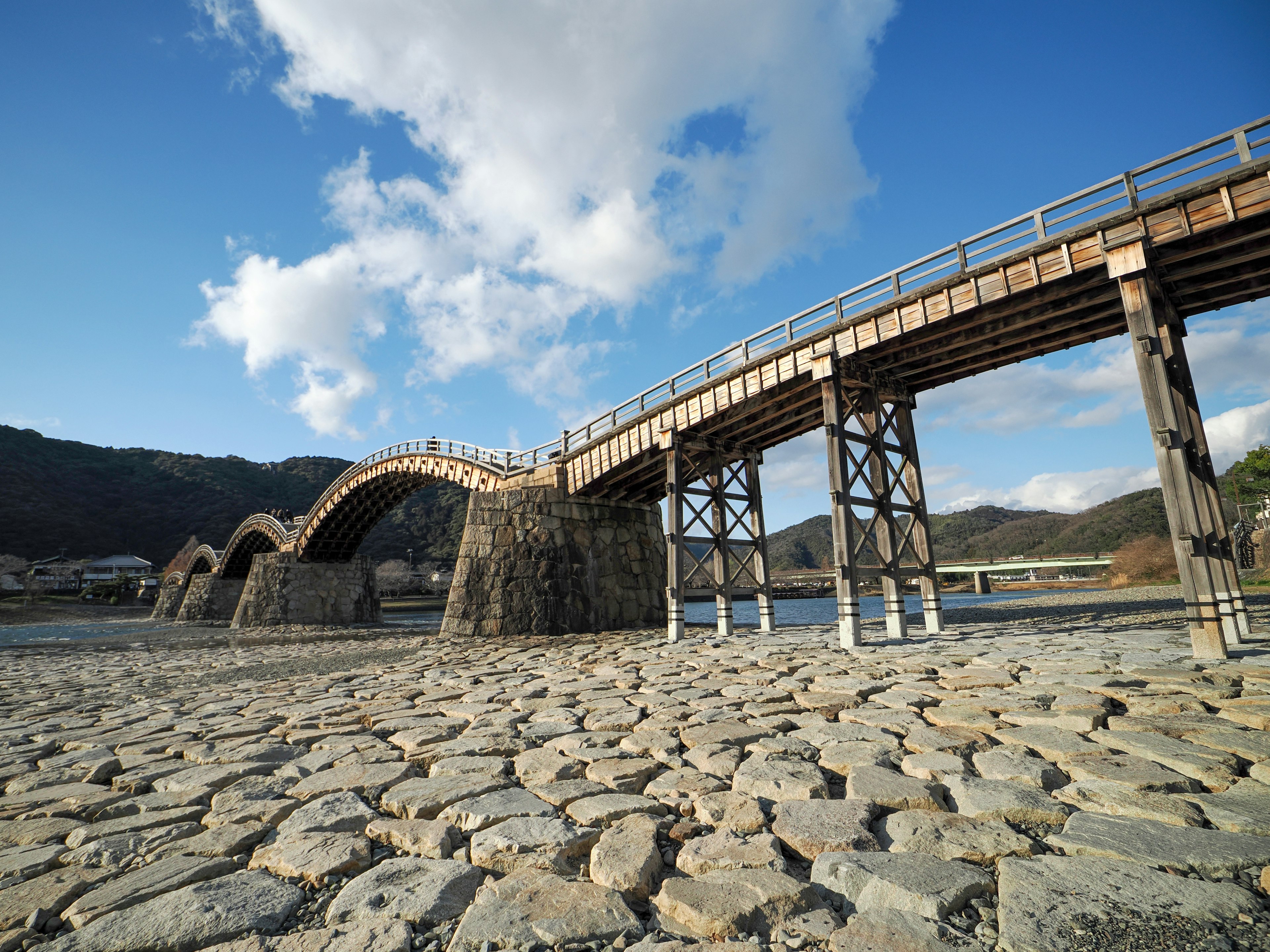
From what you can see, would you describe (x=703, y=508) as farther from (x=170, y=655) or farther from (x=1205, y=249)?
(x=170, y=655)

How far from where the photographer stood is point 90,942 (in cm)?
201

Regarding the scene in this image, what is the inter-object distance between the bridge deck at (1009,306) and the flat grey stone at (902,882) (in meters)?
10.6

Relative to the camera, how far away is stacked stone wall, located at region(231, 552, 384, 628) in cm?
3247

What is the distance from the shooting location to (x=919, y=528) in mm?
13250

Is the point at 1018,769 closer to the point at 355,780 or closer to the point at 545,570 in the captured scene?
the point at 355,780

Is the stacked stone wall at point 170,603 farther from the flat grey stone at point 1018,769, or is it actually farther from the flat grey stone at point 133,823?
the flat grey stone at point 1018,769

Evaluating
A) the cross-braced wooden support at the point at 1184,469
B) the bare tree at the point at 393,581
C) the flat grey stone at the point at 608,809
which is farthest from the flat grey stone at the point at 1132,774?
the bare tree at the point at 393,581

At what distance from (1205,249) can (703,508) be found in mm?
11181

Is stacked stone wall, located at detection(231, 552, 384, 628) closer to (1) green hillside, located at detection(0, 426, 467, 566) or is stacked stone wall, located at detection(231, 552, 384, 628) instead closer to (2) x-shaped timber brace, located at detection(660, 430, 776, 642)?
(2) x-shaped timber brace, located at detection(660, 430, 776, 642)

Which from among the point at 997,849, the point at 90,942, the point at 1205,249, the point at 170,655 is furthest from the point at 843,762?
the point at 170,655

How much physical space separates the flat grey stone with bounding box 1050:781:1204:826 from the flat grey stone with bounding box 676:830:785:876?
5.22 ft

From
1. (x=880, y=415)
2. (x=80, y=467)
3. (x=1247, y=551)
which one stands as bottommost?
(x=1247, y=551)

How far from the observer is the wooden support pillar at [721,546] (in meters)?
15.9

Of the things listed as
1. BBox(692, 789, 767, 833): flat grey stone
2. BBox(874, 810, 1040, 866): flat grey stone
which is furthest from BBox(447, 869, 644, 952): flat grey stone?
BBox(874, 810, 1040, 866): flat grey stone
